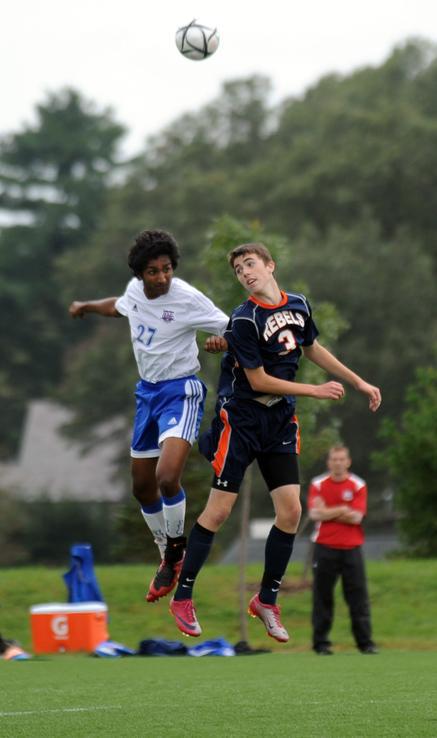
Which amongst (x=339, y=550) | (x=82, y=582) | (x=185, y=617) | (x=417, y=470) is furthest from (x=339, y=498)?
(x=417, y=470)

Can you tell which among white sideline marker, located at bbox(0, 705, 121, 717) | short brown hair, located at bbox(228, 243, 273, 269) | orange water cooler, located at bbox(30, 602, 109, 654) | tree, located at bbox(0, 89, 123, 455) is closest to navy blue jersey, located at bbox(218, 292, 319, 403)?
short brown hair, located at bbox(228, 243, 273, 269)

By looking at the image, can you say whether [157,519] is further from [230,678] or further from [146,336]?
[230,678]

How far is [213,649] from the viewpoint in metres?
16.5

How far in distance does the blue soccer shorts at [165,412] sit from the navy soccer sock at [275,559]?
82 centimetres

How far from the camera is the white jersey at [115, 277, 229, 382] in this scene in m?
8.84

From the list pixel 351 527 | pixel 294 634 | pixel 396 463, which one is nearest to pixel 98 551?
pixel 396 463

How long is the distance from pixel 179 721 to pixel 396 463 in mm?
15624

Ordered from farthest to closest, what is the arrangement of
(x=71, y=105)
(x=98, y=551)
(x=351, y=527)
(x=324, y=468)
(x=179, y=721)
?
(x=71, y=105)
(x=98, y=551)
(x=324, y=468)
(x=351, y=527)
(x=179, y=721)

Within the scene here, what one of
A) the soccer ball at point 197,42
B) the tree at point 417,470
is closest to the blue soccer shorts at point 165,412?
the soccer ball at point 197,42

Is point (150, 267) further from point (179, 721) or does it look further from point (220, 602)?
point (220, 602)

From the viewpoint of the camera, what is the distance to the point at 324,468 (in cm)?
4334

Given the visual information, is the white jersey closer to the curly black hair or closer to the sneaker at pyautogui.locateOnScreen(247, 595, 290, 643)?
the curly black hair

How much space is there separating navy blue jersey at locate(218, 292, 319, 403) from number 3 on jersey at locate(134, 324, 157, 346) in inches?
21.4

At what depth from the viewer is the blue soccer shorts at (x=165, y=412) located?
880 centimetres
